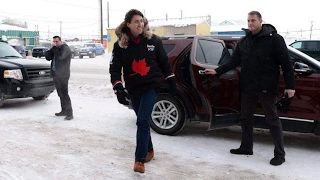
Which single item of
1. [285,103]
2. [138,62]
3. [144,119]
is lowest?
[144,119]

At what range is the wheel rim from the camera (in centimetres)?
528

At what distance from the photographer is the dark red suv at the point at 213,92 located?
454 centimetres

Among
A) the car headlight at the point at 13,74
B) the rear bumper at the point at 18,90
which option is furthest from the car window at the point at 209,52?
the car headlight at the point at 13,74

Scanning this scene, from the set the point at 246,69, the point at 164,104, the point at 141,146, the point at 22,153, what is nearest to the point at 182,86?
the point at 164,104

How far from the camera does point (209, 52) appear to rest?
17.2 ft

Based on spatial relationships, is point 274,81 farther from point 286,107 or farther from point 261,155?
Answer: point 261,155

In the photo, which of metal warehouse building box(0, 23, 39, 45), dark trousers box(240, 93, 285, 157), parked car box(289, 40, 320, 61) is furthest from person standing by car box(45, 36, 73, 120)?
metal warehouse building box(0, 23, 39, 45)

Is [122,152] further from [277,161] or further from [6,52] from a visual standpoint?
[6,52]

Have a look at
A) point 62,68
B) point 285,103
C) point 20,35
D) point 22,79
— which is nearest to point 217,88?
point 285,103

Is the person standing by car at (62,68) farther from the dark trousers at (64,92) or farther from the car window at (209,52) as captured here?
the car window at (209,52)

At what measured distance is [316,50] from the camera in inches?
554

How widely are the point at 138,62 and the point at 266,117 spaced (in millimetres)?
1759

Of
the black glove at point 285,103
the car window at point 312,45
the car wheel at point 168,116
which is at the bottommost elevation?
the car wheel at point 168,116

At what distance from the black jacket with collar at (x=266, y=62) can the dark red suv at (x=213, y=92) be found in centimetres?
60
